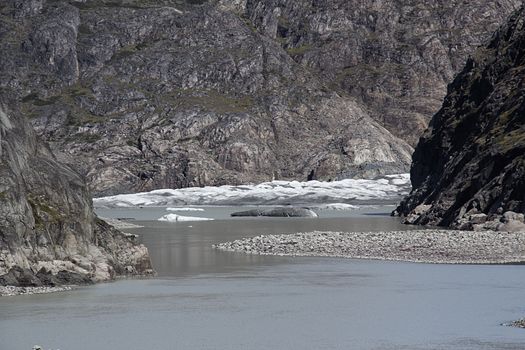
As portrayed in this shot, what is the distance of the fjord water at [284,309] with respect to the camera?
109 feet

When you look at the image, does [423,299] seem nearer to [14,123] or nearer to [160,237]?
[14,123]

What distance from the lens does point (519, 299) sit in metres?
42.6

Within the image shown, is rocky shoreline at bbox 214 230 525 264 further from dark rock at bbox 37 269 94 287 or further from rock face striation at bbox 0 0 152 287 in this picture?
dark rock at bbox 37 269 94 287

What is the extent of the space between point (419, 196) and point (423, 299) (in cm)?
7282

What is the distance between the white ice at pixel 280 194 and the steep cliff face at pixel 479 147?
4191cm

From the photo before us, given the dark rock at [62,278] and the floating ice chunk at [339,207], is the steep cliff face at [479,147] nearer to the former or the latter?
the floating ice chunk at [339,207]

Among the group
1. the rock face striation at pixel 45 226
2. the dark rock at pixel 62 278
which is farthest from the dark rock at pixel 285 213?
the dark rock at pixel 62 278

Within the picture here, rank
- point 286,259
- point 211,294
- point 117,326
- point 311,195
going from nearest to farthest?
1. point 117,326
2. point 211,294
3. point 286,259
4. point 311,195

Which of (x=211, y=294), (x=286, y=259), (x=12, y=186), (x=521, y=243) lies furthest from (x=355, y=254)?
(x=12, y=186)

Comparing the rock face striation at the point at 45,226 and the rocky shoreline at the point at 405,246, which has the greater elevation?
the rock face striation at the point at 45,226

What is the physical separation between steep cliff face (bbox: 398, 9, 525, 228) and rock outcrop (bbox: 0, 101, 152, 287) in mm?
37988

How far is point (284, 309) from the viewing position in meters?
40.4

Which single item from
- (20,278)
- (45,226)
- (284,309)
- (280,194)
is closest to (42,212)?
(45,226)

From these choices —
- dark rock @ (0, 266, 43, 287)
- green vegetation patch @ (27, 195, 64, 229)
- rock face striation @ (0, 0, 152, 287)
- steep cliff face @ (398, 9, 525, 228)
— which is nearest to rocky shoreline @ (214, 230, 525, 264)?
steep cliff face @ (398, 9, 525, 228)
